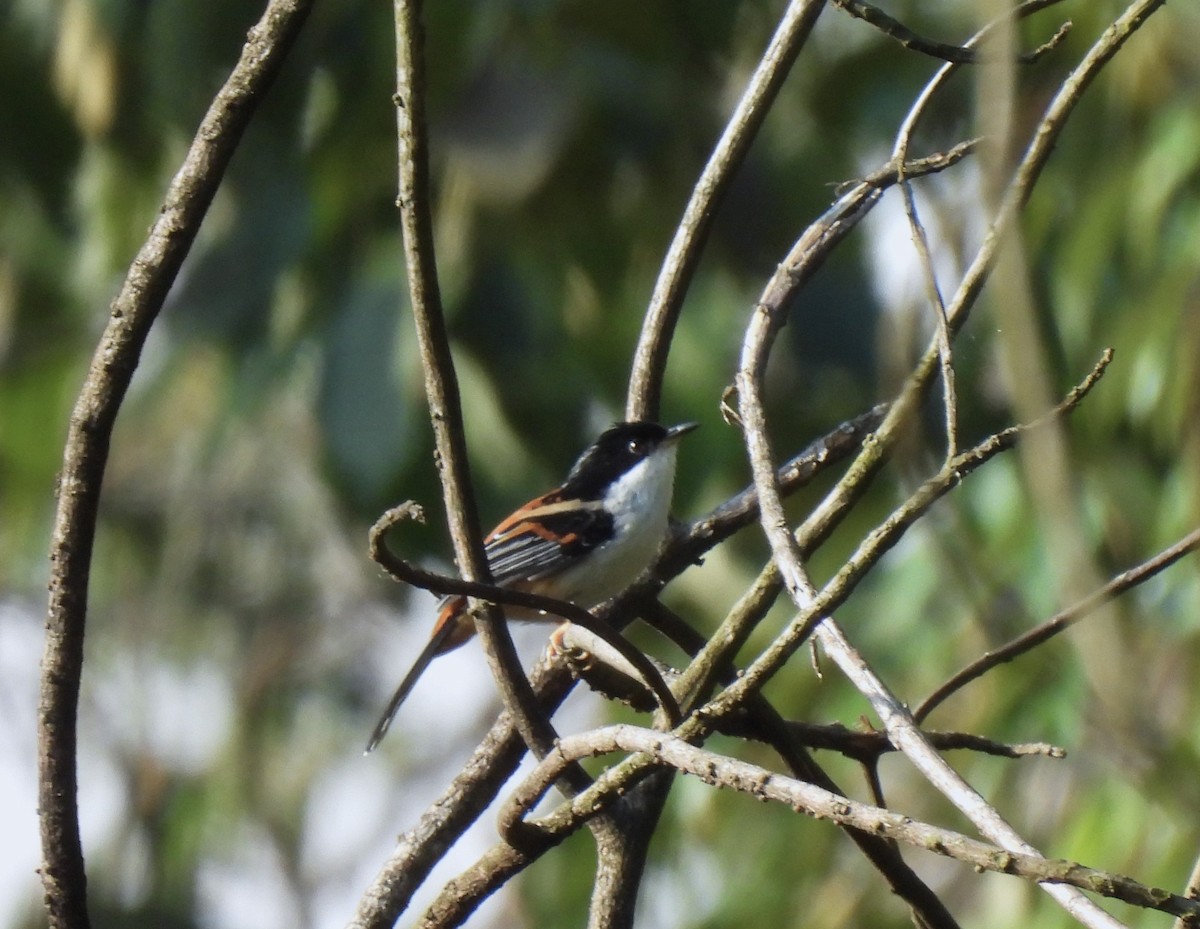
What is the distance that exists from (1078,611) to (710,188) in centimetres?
111

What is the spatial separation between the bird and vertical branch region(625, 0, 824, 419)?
243cm

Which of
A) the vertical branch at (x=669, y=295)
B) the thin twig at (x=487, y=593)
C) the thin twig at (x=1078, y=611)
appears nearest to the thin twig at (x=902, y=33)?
the vertical branch at (x=669, y=295)

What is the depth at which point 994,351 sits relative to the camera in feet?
24.0

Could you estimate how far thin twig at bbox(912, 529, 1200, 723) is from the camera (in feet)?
7.79

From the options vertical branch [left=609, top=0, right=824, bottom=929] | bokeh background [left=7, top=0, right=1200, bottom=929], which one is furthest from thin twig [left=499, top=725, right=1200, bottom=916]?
bokeh background [left=7, top=0, right=1200, bottom=929]

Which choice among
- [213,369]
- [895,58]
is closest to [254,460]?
[213,369]

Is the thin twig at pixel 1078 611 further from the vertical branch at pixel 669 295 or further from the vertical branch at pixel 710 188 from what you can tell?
the vertical branch at pixel 710 188

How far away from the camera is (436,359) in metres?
2.45

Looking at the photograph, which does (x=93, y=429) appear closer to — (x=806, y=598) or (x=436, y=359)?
(x=436, y=359)

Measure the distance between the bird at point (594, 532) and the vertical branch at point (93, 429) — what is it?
342cm

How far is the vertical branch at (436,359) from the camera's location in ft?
7.72

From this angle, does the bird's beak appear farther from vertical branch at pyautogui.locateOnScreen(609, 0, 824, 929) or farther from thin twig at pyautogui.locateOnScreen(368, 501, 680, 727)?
thin twig at pyautogui.locateOnScreen(368, 501, 680, 727)

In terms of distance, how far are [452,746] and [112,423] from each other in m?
11.5

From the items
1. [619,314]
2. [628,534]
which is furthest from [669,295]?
[619,314]
